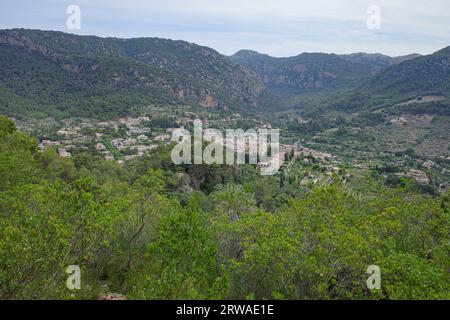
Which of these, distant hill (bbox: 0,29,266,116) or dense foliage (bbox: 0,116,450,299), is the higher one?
distant hill (bbox: 0,29,266,116)

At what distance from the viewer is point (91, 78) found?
137 metres

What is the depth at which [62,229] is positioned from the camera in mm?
9844

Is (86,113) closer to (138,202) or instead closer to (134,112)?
(134,112)

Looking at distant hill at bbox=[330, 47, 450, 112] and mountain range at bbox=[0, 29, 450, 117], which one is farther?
distant hill at bbox=[330, 47, 450, 112]

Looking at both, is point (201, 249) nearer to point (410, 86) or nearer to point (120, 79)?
point (120, 79)

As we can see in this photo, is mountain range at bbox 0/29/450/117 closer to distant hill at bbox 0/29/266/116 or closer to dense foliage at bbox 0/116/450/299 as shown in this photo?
distant hill at bbox 0/29/266/116

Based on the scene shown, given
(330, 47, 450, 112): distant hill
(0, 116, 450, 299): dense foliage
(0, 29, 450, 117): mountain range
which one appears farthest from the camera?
(330, 47, 450, 112): distant hill

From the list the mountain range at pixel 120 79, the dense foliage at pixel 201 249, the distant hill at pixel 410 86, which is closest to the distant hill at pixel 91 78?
the mountain range at pixel 120 79

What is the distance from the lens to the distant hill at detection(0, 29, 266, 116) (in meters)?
115

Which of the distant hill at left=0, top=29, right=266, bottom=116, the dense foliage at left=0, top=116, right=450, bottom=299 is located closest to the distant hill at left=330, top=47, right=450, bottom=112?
the distant hill at left=0, top=29, right=266, bottom=116

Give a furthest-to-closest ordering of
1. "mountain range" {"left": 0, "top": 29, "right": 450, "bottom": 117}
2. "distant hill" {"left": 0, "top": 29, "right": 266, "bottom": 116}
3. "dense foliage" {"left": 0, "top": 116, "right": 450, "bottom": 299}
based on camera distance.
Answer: "mountain range" {"left": 0, "top": 29, "right": 450, "bottom": 117}
"distant hill" {"left": 0, "top": 29, "right": 266, "bottom": 116}
"dense foliage" {"left": 0, "top": 116, "right": 450, "bottom": 299}

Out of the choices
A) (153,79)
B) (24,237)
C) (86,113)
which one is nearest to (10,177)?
(24,237)

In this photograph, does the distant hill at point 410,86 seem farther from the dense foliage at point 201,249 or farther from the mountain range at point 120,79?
the dense foliage at point 201,249

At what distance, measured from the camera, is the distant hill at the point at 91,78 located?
11456 cm
